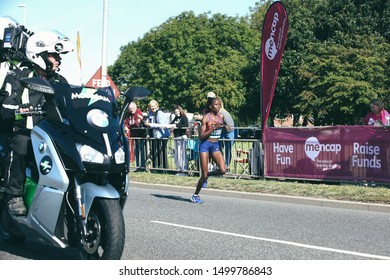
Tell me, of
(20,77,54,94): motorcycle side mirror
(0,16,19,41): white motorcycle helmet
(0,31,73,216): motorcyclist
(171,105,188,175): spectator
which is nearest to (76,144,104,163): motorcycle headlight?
(20,77,54,94): motorcycle side mirror

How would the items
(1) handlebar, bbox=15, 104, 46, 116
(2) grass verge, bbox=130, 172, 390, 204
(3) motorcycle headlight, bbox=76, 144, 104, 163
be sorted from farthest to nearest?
(2) grass verge, bbox=130, 172, 390, 204, (1) handlebar, bbox=15, 104, 46, 116, (3) motorcycle headlight, bbox=76, 144, 104, 163

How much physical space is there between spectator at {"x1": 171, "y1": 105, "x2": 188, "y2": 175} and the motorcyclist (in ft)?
35.8

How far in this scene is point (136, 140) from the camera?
19.2 meters

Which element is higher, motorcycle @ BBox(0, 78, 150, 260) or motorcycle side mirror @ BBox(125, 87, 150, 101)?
motorcycle side mirror @ BBox(125, 87, 150, 101)

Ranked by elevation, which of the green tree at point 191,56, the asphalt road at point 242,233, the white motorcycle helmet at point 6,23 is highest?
the green tree at point 191,56

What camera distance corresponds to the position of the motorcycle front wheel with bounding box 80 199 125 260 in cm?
536

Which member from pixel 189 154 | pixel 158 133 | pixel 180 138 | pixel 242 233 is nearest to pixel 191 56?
pixel 158 133

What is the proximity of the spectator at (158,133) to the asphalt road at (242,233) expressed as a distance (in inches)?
217

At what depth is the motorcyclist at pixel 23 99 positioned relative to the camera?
20.3 feet

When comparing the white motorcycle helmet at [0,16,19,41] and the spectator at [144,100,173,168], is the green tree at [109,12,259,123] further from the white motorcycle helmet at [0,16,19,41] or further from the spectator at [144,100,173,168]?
the white motorcycle helmet at [0,16,19,41]

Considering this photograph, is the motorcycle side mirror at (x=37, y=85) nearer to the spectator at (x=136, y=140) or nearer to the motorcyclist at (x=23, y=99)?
the motorcyclist at (x=23, y=99)

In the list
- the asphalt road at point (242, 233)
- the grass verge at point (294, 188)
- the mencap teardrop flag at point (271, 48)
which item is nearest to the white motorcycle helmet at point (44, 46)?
the asphalt road at point (242, 233)

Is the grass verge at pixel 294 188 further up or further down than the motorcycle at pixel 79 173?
further down
